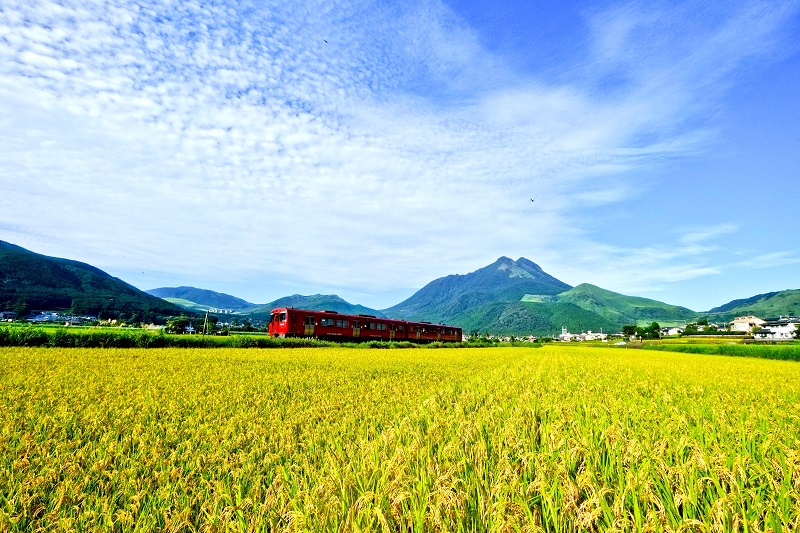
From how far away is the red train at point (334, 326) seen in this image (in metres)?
42.8

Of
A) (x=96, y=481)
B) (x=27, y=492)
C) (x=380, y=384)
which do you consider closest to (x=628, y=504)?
(x=96, y=481)

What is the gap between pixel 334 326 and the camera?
45.6 metres

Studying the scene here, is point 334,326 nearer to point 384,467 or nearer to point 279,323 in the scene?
point 279,323

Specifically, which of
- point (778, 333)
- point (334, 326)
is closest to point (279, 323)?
point (334, 326)

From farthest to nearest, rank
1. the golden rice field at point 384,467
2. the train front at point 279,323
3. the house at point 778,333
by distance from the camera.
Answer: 1. the house at point 778,333
2. the train front at point 279,323
3. the golden rice field at point 384,467

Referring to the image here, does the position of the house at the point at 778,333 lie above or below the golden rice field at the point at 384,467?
above

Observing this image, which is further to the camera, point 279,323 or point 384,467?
point 279,323

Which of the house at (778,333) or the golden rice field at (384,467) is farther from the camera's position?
the house at (778,333)

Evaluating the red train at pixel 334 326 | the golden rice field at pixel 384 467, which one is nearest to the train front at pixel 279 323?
the red train at pixel 334 326

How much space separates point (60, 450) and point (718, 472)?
728cm

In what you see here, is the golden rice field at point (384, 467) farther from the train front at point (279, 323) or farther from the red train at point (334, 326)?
the red train at point (334, 326)

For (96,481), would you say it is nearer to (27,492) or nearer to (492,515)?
(27,492)

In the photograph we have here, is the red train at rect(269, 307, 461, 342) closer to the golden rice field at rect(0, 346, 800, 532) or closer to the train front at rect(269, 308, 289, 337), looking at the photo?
the train front at rect(269, 308, 289, 337)

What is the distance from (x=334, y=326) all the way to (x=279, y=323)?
6.01 m
